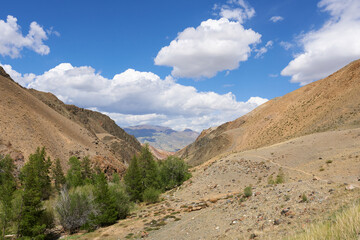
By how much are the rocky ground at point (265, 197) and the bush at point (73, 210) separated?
141 inches

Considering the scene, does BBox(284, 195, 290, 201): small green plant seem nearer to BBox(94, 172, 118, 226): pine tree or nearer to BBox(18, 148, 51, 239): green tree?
BBox(94, 172, 118, 226): pine tree

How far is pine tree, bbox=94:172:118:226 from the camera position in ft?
83.9

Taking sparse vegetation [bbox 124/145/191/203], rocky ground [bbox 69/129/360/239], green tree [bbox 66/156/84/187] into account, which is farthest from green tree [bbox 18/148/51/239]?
sparse vegetation [bbox 124/145/191/203]

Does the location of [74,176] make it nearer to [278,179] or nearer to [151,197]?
[151,197]

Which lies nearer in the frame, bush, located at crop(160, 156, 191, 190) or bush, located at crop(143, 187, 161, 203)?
bush, located at crop(143, 187, 161, 203)

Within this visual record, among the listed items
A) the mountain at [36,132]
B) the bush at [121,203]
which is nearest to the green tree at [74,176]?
the mountain at [36,132]

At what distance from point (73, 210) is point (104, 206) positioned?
3.53m

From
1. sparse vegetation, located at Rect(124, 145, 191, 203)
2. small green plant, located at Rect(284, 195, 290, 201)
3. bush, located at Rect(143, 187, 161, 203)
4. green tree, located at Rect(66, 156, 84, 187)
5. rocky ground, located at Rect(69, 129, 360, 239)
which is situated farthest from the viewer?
sparse vegetation, located at Rect(124, 145, 191, 203)

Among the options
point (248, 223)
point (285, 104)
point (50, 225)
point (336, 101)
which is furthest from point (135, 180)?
point (285, 104)

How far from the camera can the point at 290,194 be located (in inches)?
555

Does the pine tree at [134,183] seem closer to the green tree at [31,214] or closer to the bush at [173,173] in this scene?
the bush at [173,173]

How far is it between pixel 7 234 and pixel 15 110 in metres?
43.1

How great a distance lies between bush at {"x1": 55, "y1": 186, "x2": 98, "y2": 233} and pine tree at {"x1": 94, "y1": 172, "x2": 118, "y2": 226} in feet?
2.62

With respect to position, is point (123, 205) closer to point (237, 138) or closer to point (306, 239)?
point (306, 239)
